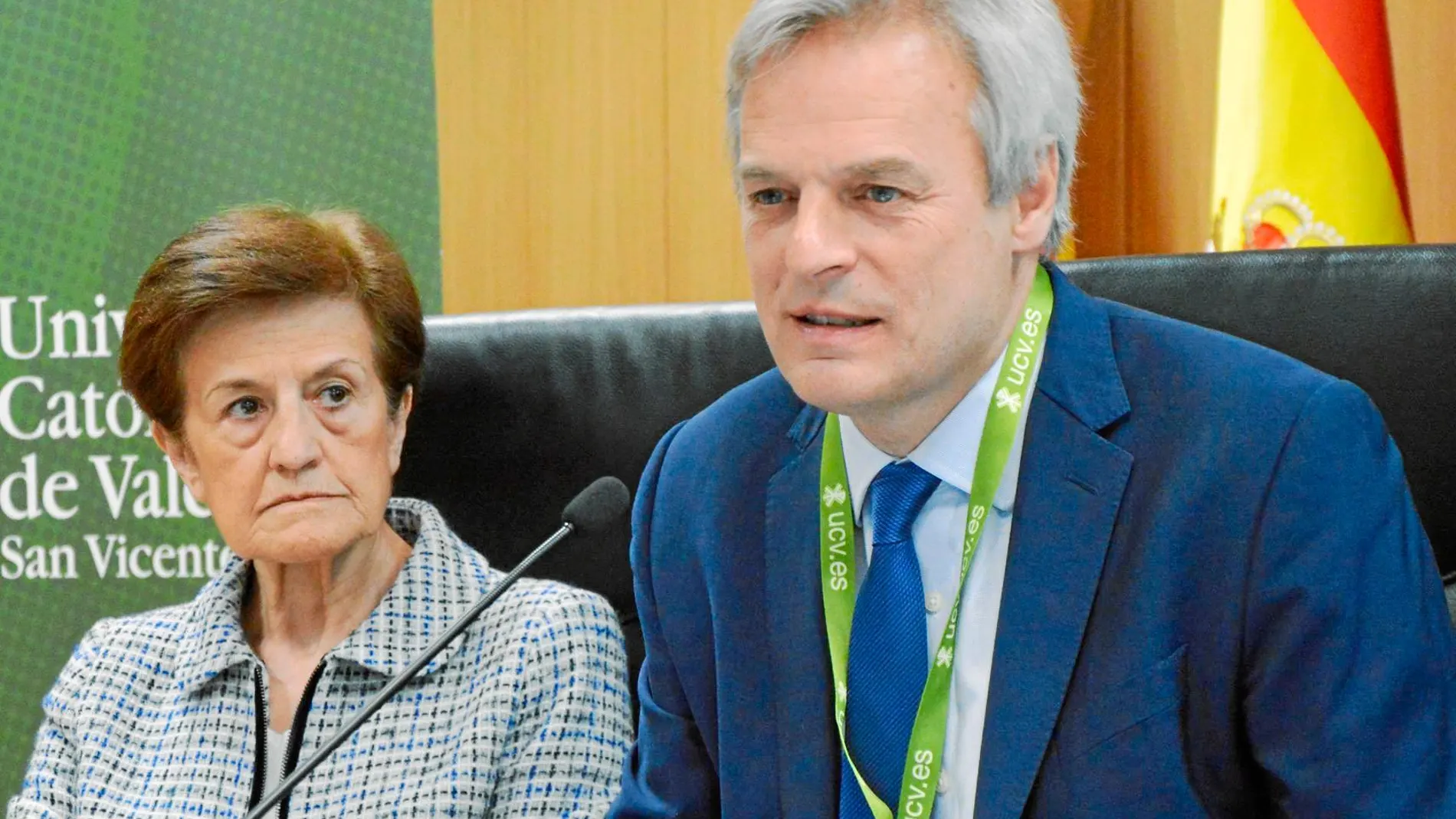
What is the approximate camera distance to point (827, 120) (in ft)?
3.88

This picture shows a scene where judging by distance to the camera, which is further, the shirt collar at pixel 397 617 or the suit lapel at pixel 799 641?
the shirt collar at pixel 397 617

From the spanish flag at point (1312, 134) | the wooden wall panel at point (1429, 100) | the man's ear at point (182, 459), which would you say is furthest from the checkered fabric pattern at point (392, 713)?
the wooden wall panel at point (1429, 100)

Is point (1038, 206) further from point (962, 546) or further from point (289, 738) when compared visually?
point (289, 738)

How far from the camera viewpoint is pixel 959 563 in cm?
128

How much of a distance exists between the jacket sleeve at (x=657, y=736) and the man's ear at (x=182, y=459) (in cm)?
63

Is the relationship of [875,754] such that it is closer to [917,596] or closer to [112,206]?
[917,596]

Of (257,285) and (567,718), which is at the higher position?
(257,285)

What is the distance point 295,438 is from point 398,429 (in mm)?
147

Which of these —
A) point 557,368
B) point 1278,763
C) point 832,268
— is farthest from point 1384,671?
point 557,368

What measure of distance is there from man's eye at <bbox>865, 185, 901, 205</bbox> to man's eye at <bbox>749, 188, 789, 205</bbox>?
0.07 metres

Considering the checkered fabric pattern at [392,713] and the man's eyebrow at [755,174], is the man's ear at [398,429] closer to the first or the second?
the checkered fabric pattern at [392,713]

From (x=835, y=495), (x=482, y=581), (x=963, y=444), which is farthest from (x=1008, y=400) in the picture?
(x=482, y=581)

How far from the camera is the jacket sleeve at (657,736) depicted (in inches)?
55.9

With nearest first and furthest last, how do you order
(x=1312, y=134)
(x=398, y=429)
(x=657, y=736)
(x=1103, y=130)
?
(x=657, y=736) → (x=398, y=429) → (x=1312, y=134) → (x=1103, y=130)
